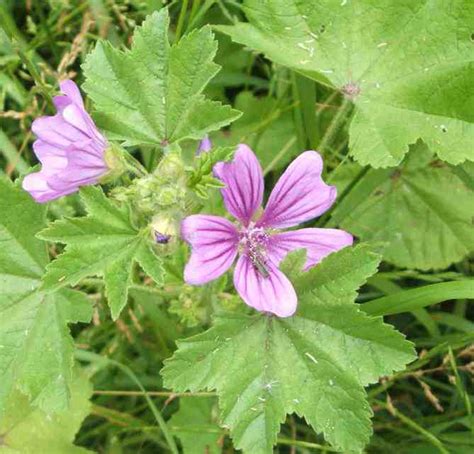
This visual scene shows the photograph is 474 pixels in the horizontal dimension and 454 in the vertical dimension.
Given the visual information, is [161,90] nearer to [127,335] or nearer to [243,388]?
[243,388]

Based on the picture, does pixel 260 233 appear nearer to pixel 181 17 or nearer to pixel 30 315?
pixel 30 315

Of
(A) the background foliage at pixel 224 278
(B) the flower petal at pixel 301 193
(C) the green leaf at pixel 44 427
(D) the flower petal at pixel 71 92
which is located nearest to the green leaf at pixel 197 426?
(A) the background foliage at pixel 224 278

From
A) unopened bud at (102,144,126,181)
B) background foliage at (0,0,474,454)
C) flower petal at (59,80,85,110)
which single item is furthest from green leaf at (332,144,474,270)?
flower petal at (59,80,85,110)

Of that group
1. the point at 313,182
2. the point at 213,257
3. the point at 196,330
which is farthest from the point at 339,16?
the point at 196,330

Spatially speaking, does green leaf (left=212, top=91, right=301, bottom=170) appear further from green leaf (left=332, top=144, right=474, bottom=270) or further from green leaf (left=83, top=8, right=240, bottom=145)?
green leaf (left=83, top=8, right=240, bottom=145)

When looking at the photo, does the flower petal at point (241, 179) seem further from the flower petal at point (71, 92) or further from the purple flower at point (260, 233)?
the flower petal at point (71, 92)

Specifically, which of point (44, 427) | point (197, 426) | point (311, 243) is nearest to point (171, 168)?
point (311, 243)
